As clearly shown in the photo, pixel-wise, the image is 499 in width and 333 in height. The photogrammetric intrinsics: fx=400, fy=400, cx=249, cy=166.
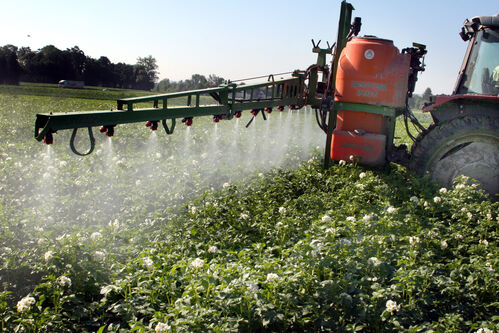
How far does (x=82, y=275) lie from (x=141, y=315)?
65 cm

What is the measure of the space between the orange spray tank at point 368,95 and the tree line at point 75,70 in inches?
1606

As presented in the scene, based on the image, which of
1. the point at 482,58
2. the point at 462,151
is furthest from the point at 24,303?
the point at 482,58

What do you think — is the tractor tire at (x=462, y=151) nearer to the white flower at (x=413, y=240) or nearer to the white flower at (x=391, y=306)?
the white flower at (x=413, y=240)

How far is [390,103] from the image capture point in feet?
21.3

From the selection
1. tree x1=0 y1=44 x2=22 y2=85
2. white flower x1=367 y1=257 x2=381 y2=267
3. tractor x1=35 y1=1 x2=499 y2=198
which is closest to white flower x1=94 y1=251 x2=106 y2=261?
tractor x1=35 y1=1 x2=499 y2=198

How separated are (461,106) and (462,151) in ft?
2.29

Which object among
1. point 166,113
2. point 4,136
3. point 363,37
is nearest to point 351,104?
point 363,37

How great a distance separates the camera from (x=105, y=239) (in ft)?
13.4

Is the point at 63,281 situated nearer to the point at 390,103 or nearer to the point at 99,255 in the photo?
the point at 99,255

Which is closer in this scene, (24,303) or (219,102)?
(24,303)

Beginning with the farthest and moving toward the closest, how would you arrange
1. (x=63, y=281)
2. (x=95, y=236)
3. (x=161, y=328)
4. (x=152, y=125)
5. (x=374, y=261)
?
1. (x=152, y=125)
2. (x=95, y=236)
3. (x=374, y=261)
4. (x=63, y=281)
5. (x=161, y=328)

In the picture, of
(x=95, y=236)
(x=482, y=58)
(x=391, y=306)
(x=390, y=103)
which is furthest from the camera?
(x=390, y=103)

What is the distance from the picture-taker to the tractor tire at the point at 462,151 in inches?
226

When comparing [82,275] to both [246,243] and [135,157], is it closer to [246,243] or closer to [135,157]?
[246,243]
